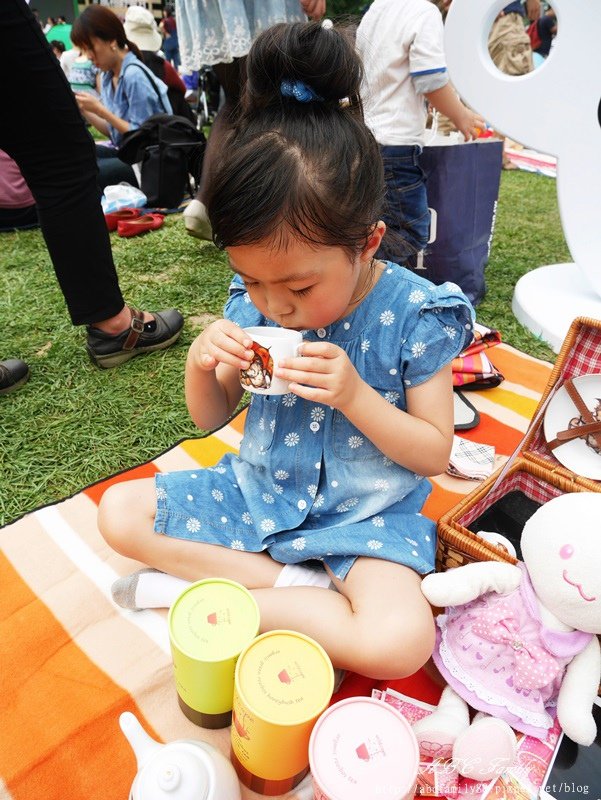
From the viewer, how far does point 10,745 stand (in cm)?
97

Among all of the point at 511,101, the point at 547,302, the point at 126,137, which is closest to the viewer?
the point at 511,101

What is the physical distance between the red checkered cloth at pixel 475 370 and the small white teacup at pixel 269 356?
3.73 ft

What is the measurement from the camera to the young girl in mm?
897

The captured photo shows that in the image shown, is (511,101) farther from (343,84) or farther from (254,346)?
(254,346)

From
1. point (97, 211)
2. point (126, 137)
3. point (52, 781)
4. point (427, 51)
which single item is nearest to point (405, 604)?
point (52, 781)

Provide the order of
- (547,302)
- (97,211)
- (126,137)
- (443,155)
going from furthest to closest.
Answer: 1. (126,137)
2. (547,302)
3. (443,155)
4. (97,211)

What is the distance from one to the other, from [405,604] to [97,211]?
1544mm

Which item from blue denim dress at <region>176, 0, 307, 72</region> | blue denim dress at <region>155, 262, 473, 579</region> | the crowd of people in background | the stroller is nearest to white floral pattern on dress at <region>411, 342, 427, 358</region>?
blue denim dress at <region>155, 262, 473, 579</region>

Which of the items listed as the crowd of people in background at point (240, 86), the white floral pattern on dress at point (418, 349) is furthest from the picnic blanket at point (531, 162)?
the white floral pattern on dress at point (418, 349)

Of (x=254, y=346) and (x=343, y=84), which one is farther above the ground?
(x=343, y=84)

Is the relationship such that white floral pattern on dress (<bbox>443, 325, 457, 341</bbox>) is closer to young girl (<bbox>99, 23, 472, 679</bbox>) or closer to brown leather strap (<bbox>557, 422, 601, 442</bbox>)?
young girl (<bbox>99, 23, 472, 679</bbox>)

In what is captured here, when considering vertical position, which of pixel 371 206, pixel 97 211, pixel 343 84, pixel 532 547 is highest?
pixel 343 84

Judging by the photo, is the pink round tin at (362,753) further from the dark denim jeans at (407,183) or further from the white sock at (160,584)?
the dark denim jeans at (407,183)

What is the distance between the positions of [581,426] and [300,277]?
0.80 m
